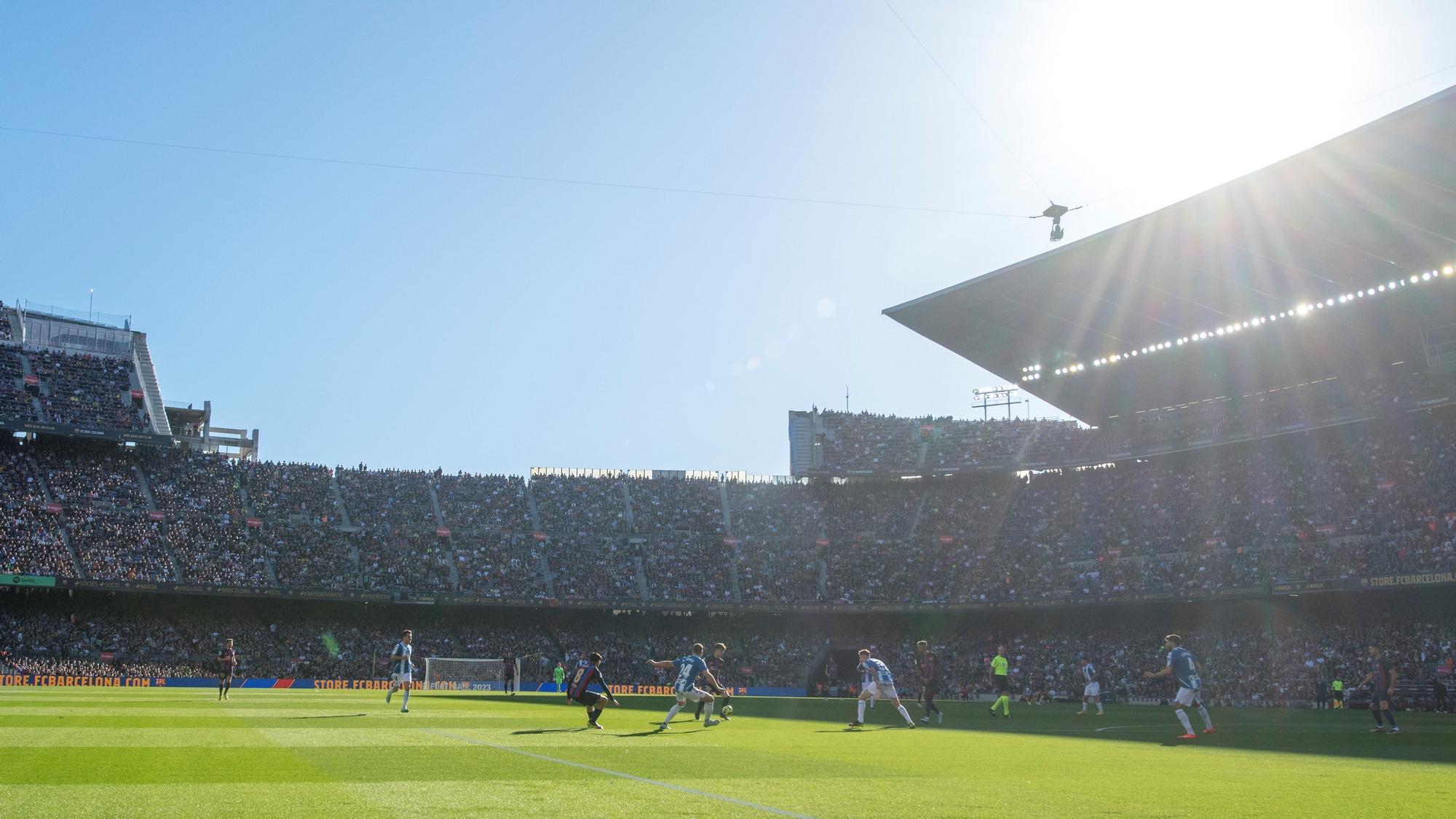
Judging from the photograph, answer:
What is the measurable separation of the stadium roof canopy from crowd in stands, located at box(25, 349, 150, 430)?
42.1 metres

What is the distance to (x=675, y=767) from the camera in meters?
13.1

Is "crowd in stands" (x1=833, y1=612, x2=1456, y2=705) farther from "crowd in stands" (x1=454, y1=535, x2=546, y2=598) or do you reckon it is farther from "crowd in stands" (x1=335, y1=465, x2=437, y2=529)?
"crowd in stands" (x1=335, y1=465, x2=437, y2=529)

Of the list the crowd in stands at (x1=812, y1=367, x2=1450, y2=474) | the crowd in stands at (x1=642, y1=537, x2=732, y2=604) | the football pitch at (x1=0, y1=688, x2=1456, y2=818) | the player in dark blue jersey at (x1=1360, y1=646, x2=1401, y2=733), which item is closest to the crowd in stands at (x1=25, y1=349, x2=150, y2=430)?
the crowd in stands at (x1=642, y1=537, x2=732, y2=604)

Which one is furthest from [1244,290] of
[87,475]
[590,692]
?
[87,475]

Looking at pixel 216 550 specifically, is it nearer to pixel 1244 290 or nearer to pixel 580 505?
pixel 580 505

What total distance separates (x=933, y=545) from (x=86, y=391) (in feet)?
159

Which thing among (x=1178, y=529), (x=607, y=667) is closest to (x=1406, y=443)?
(x=1178, y=529)

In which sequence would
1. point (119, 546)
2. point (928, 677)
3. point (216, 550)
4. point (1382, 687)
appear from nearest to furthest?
point (1382, 687), point (928, 677), point (119, 546), point (216, 550)

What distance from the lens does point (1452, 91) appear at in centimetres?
3206

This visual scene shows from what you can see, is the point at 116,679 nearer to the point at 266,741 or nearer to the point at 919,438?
the point at 266,741

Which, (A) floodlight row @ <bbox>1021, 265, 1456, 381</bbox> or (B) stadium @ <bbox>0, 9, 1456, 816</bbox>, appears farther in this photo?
(A) floodlight row @ <bbox>1021, 265, 1456, 381</bbox>

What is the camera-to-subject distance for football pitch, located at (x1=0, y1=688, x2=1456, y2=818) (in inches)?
377

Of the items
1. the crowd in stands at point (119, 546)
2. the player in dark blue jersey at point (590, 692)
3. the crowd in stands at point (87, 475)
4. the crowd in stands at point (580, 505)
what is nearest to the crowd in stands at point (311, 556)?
the crowd in stands at point (119, 546)

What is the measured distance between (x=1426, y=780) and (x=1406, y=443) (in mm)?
44737
